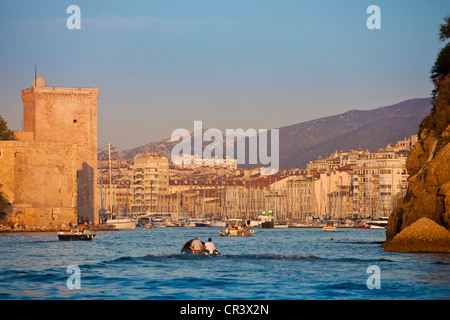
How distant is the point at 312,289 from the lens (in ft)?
58.6

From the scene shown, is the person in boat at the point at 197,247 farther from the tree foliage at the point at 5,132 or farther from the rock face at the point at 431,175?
the tree foliage at the point at 5,132

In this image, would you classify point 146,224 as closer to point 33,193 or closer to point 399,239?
point 33,193

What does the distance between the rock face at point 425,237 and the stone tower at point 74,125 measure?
41036 mm

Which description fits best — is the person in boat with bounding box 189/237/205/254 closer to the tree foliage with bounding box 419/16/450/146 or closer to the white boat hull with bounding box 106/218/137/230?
the tree foliage with bounding box 419/16/450/146

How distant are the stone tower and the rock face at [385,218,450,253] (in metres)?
41.0

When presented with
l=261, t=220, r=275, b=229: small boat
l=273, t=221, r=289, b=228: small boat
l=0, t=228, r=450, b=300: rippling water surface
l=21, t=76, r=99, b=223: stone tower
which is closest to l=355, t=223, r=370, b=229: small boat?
l=273, t=221, r=289, b=228: small boat

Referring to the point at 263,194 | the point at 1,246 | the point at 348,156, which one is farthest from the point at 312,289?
the point at 348,156

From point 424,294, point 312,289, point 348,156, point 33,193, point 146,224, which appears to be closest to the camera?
point 424,294

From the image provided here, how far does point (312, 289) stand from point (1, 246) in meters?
21.5

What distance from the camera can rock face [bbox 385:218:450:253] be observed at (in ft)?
85.9

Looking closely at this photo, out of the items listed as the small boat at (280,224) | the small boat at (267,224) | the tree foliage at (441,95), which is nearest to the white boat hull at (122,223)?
the small boat at (267,224)

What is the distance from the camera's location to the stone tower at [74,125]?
64.8 meters

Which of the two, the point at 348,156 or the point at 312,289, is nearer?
the point at 312,289
